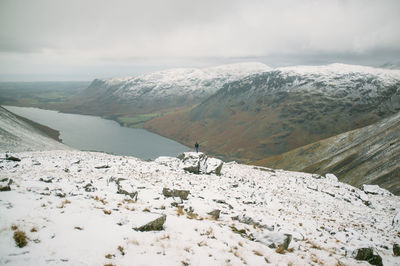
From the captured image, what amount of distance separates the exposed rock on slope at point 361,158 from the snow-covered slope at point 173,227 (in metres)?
37.2

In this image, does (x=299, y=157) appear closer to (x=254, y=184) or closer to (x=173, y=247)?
(x=254, y=184)

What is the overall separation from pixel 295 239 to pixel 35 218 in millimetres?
14382

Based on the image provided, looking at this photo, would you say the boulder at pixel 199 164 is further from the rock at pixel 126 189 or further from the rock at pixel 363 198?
the rock at pixel 363 198

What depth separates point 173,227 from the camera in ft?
36.1

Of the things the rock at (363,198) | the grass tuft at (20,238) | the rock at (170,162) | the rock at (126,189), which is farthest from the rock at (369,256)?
the rock at (170,162)

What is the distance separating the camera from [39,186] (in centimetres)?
1408

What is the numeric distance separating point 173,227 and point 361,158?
3012 inches

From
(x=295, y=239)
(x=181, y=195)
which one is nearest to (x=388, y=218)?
(x=295, y=239)

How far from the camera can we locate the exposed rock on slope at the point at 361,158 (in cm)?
5406

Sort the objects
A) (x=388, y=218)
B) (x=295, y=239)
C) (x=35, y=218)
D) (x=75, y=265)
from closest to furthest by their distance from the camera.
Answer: (x=75, y=265) → (x=35, y=218) → (x=295, y=239) → (x=388, y=218)

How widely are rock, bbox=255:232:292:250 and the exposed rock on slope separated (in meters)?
45.4

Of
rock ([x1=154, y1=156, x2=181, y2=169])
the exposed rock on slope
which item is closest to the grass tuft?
rock ([x1=154, y1=156, x2=181, y2=169])

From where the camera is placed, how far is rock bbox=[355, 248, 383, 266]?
11.6 m

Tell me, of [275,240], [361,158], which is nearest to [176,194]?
[275,240]
